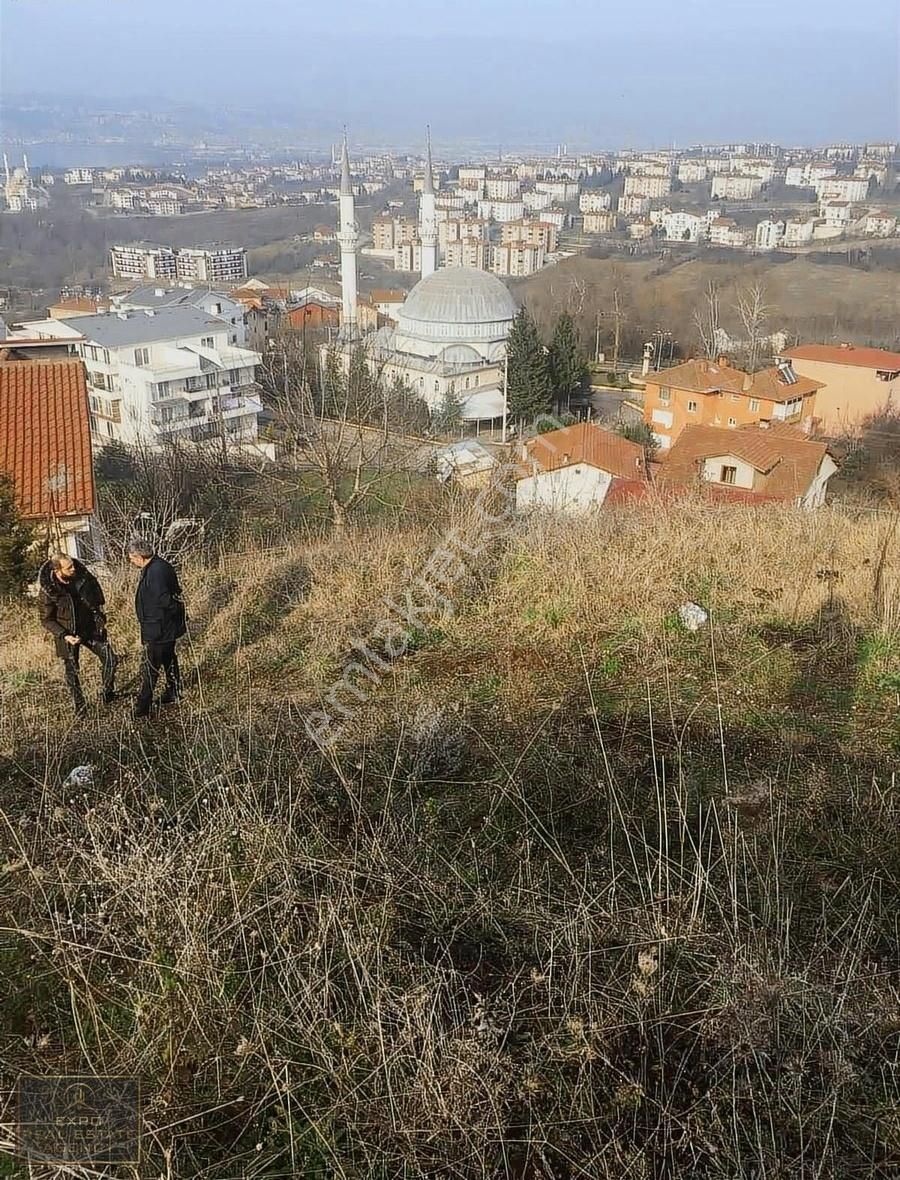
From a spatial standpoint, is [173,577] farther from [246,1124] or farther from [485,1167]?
[485,1167]

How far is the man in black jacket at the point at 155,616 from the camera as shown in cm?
441

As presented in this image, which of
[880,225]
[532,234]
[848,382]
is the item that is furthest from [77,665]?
[880,225]

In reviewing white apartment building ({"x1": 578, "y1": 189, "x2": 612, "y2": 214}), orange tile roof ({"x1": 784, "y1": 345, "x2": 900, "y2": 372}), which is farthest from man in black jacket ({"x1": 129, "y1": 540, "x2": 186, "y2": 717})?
white apartment building ({"x1": 578, "y1": 189, "x2": 612, "y2": 214})

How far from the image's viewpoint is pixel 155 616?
14.5ft

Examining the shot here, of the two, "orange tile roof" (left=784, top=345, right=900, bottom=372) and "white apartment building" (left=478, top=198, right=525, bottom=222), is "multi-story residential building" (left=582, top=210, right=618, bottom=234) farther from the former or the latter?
"orange tile roof" (left=784, top=345, right=900, bottom=372)

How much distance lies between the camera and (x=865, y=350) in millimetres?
34031

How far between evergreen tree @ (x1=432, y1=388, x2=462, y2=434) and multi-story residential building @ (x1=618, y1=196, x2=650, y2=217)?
8232 centimetres

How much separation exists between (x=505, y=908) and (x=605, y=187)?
138 meters

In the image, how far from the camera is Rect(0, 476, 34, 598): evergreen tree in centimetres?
807

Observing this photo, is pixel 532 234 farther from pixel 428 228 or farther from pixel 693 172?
pixel 693 172

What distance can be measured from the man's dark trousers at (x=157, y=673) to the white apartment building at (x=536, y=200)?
11957 cm

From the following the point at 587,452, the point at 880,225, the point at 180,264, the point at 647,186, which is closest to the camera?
the point at 587,452

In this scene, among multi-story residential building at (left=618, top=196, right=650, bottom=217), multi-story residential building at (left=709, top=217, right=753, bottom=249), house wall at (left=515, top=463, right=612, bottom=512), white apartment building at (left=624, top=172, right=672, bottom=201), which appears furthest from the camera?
white apartment building at (left=624, top=172, right=672, bottom=201)

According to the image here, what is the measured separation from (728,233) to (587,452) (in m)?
73.0
